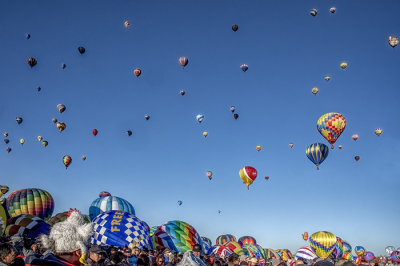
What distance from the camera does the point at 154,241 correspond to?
13.6m

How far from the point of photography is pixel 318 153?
25.5 meters

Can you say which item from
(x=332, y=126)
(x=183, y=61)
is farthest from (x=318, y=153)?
(x=183, y=61)

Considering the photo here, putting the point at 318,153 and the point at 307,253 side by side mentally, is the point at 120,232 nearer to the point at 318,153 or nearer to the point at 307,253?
the point at 307,253

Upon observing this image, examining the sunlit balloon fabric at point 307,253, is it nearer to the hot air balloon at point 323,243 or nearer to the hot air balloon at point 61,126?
the hot air balloon at point 323,243

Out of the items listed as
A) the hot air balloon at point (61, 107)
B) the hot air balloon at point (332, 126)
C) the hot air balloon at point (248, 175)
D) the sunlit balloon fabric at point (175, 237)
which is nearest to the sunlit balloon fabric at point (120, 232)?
the sunlit balloon fabric at point (175, 237)

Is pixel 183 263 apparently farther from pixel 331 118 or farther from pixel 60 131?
pixel 60 131

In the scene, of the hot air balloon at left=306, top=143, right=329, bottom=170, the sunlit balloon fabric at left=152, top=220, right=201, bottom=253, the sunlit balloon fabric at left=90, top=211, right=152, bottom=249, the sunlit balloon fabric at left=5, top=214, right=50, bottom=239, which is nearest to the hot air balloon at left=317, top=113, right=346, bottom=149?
the hot air balloon at left=306, top=143, right=329, bottom=170

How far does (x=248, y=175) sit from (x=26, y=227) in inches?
591

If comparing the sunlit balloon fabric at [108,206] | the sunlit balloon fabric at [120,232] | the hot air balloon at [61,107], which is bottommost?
the sunlit balloon fabric at [108,206]

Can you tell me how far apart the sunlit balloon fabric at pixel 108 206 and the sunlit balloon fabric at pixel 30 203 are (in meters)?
4.28

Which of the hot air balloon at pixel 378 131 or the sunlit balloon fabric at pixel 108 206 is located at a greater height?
the hot air balloon at pixel 378 131

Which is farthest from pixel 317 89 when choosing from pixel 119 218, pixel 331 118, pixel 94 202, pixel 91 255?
pixel 91 255

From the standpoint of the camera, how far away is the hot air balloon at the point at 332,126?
24.2 metres

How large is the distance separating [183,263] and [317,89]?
29705 mm
